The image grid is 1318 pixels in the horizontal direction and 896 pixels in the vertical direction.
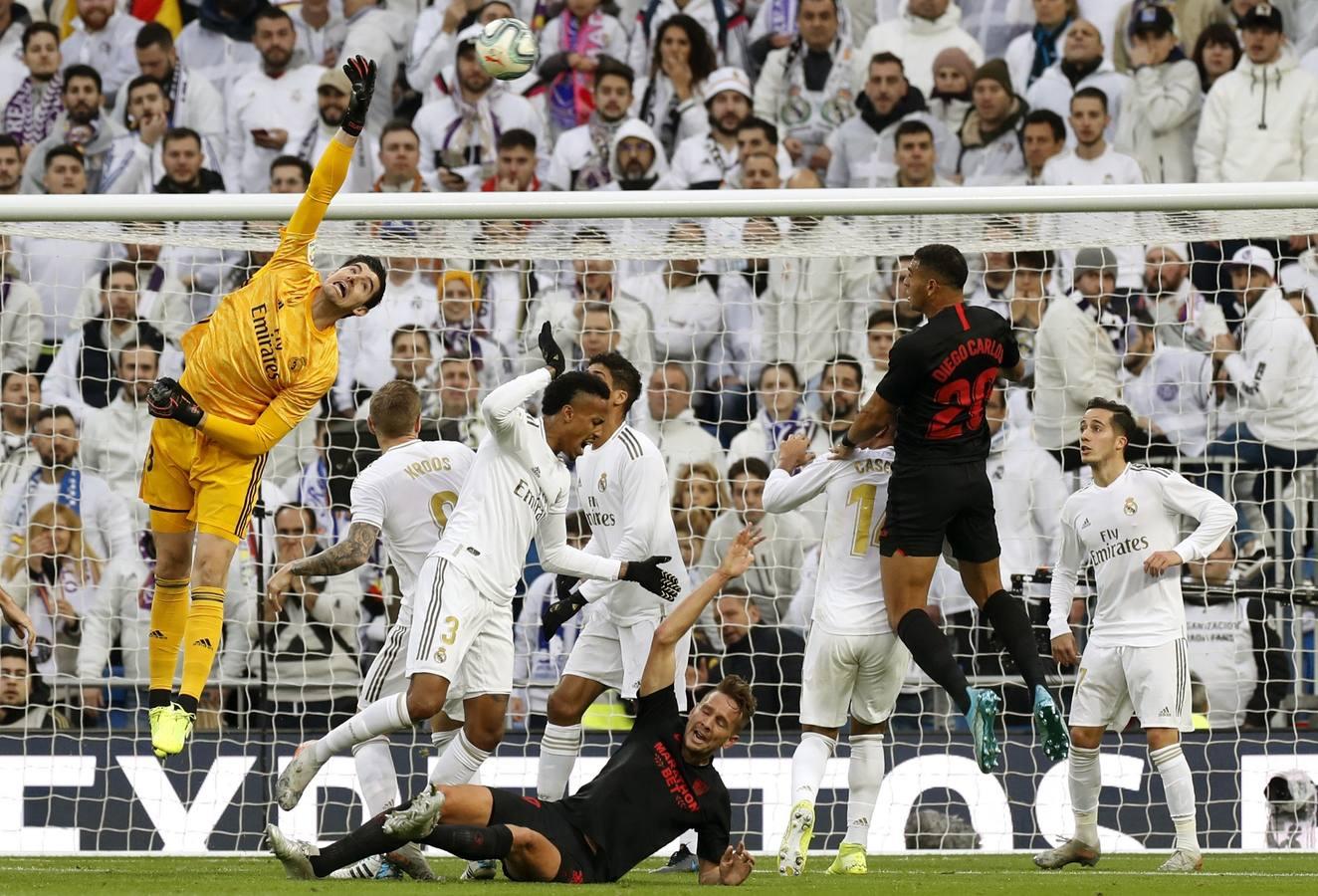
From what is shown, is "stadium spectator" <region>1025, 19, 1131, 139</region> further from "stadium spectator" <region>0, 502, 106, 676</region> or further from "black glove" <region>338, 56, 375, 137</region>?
"stadium spectator" <region>0, 502, 106, 676</region>

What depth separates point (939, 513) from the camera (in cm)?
721

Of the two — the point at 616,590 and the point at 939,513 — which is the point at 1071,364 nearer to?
the point at 939,513

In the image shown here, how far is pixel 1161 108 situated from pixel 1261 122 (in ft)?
2.49

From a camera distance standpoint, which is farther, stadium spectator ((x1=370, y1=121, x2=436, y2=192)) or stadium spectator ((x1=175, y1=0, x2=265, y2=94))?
stadium spectator ((x1=175, y1=0, x2=265, y2=94))

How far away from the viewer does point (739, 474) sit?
10.4m

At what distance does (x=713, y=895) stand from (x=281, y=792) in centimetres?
183

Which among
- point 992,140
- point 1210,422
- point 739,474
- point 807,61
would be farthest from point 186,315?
point 1210,422

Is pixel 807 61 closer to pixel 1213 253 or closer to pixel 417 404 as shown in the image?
pixel 1213 253

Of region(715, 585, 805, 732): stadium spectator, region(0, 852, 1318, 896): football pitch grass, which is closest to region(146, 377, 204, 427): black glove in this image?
region(0, 852, 1318, 896): football pitch grass

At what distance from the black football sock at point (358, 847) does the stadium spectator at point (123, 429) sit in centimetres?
535

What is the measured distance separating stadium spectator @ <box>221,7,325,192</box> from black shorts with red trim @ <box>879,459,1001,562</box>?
7.59 metres

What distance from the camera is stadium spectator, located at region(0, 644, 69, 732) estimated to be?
970 cm

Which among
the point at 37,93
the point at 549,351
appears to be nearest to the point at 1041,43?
the point at 549,351

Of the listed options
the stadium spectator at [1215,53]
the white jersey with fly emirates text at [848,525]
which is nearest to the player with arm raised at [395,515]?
the white jersey with fly emirates text at [848,525]
